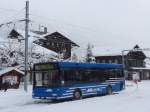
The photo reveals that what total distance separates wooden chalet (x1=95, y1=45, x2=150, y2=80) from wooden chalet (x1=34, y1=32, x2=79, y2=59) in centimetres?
2187

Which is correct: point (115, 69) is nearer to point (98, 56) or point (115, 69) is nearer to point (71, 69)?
point (71, 69)

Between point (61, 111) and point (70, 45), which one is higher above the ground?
point (70, 45)

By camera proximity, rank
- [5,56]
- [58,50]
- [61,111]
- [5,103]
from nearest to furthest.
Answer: [61,111] → [5,103] → [5,56] → [58,50]

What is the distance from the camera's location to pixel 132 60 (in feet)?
341

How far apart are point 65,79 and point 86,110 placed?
23.0 ft

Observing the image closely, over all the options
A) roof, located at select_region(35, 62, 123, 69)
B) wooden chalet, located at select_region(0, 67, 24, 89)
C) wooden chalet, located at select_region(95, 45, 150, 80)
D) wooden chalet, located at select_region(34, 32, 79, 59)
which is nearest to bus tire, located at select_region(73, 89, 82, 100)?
roof, located at select_region(35, 62, 123, 69)

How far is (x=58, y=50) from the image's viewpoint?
74.7 meters

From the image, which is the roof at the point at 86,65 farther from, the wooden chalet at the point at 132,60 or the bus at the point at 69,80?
the wooden chalet at the point at 132,60

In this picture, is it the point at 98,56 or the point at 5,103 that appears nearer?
the point at 5,103

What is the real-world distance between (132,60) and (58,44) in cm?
3199

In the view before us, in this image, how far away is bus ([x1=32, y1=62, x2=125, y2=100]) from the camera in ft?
89.7

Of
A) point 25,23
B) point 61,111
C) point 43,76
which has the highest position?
point 25,23

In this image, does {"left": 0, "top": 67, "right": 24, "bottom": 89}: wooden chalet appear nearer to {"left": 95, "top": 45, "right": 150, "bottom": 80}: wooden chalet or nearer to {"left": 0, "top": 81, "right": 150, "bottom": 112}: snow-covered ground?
{"left": 0, "top": 81, "right": 150, "bottom": 112}: snow-covered ground

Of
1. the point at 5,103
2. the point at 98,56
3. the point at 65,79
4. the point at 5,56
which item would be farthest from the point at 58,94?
the point at 98,56
